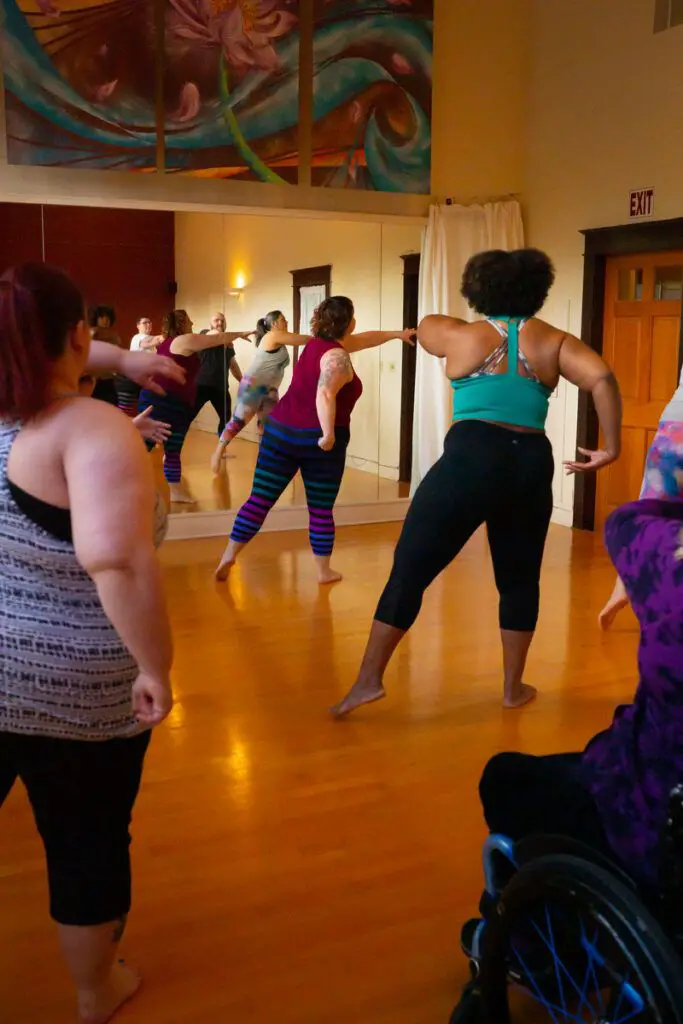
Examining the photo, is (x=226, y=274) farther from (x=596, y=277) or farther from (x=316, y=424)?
(x=596, y=277)

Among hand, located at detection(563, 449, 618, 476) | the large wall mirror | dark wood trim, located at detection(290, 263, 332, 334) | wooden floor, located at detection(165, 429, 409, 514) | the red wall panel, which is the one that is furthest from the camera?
dark wood trim, located at detection(290, 263, 332, 334)

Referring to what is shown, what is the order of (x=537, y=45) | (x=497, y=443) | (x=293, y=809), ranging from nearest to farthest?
(x=293, y=809) → (x=497, y=443) → (x=537, y=45)

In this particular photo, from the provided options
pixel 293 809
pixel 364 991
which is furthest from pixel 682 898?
pixel 293 809

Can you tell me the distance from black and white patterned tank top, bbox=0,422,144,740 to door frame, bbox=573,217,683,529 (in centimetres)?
484

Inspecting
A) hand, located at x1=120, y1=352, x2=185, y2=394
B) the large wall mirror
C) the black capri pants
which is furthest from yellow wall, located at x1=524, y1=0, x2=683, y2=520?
the black capri pants

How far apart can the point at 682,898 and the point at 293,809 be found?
141 cm

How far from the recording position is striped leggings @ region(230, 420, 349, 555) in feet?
14.5

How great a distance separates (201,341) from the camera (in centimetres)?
571

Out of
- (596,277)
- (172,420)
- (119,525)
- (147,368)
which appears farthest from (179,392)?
(119,525)

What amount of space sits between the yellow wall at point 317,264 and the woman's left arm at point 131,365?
171 inches

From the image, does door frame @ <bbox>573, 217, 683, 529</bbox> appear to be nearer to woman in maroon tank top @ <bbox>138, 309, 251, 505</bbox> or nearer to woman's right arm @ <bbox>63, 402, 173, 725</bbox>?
woman in maroon tank top @ <bbox>138, 309, 251, 505</bbox>

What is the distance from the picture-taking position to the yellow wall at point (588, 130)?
5.55m

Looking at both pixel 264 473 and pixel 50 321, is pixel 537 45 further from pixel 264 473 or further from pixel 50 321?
pixel 50 321

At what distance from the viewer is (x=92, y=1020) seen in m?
1.69
